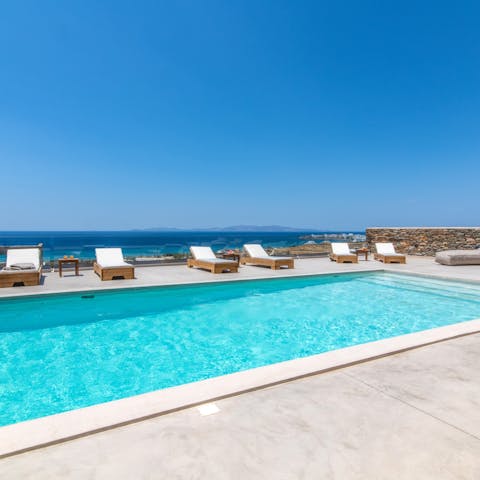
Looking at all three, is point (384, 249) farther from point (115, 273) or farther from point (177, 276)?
point (115, 273)

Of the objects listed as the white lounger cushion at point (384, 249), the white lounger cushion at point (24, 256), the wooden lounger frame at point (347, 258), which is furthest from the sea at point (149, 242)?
the white lounger cushion at point (384, 249)

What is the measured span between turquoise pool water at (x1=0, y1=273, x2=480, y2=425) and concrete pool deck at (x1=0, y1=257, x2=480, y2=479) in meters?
1.60

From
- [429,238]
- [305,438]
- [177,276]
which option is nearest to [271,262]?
[177,276]

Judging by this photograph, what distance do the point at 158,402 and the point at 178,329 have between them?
3.26 meters

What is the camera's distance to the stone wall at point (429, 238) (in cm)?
1467

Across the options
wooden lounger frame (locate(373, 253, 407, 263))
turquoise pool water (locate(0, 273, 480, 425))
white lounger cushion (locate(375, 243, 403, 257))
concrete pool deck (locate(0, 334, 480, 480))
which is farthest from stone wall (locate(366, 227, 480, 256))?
concrete pool deck (locate(0, 334, 480, 480))

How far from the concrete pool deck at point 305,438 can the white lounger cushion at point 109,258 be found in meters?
7.15

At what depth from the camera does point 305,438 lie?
1.88 m

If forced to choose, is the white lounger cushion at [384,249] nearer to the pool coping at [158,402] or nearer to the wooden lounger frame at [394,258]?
the wooden lounger frame at [394,258]

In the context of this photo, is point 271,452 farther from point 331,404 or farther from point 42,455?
point 42,455

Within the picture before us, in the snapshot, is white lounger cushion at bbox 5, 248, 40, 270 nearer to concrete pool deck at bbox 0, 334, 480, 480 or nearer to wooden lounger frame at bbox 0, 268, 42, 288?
wooden lounger frame at bbox 0, 268, 42, 288

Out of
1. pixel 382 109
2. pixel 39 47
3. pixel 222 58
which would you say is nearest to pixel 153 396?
pixel 39 47

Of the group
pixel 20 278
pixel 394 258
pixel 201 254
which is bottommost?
pixel 20 278

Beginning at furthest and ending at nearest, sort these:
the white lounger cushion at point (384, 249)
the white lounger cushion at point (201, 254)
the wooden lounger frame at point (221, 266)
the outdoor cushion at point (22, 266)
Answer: the white lounger cushion at point (384, 249), the white lounger cushion at point (201, 254), the wooden lounger frame at point (221, 266), the outdoor cushion at point (22, 266)
